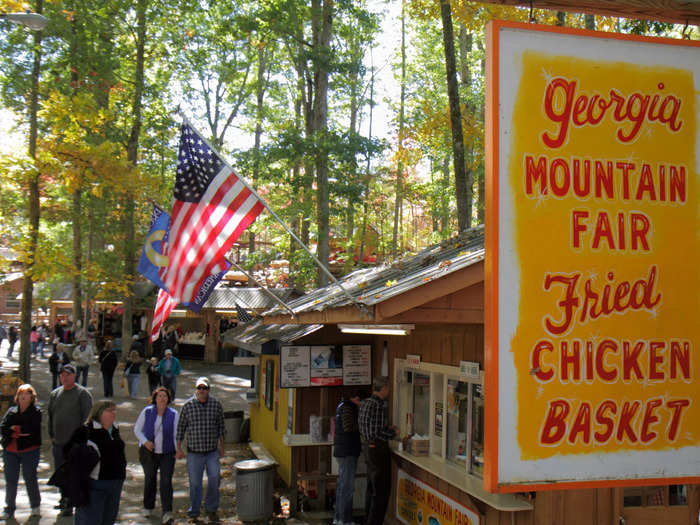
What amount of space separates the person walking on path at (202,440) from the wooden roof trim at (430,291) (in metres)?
4.19

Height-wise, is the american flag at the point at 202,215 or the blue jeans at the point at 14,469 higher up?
the american flag at the point at 202,215

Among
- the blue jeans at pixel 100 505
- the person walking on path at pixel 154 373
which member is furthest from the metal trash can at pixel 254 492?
the person walking on path at pixel 154 373

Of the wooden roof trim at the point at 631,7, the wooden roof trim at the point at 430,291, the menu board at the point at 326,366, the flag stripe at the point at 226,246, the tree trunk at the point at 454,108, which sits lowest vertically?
the menu board at the point at 326,366

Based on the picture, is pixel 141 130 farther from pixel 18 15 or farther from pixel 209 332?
pixel 18 15

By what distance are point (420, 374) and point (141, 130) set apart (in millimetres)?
22385

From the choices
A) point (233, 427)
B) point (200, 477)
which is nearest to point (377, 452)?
point (200, 477)

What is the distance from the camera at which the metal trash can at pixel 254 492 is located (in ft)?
31.5

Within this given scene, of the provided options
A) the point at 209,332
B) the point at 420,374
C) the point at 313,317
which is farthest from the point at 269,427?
the point at 209,332

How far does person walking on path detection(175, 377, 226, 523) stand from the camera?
9398 millimetres

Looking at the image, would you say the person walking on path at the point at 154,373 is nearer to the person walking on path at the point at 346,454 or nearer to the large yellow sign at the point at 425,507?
the person walking on path at the point at 346,454

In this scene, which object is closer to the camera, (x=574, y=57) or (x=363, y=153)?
(x=574, y=57)

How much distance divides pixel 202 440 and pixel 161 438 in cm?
55

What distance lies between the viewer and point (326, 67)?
21484mm

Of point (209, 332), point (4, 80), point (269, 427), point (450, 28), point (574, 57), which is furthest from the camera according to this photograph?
point (209, 332)
